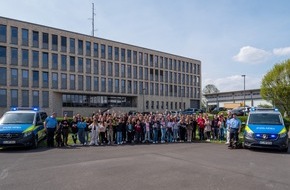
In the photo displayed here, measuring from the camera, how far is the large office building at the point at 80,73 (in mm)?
43719

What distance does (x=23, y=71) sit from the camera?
44750 millimetres

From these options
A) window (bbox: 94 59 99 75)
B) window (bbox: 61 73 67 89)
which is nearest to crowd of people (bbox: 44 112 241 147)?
window (bbox: 61 73 67 89)

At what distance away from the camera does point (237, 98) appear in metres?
84.9

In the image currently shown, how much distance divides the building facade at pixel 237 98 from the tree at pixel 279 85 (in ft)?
100

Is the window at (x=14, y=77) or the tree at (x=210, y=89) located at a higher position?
the tree at (x=210, y=89)

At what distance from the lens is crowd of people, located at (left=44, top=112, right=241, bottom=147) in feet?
49.3

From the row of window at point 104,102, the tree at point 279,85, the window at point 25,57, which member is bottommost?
the row of window at point 104,102

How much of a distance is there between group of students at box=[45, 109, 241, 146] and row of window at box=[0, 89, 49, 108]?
2993 cm

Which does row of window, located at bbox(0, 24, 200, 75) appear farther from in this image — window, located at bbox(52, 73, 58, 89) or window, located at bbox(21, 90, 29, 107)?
window, located at bbox(21, 90, 29, 107)

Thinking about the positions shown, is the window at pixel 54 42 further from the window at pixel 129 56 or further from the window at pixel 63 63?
the window at pixel 129 56

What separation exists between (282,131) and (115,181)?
9.24m

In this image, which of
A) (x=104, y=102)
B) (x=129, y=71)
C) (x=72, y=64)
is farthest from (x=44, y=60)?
(x=129, y=71)

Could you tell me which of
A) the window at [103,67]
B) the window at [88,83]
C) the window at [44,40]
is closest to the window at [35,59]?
the window at [44,40]

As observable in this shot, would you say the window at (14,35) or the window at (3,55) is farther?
the window at (14,35)
